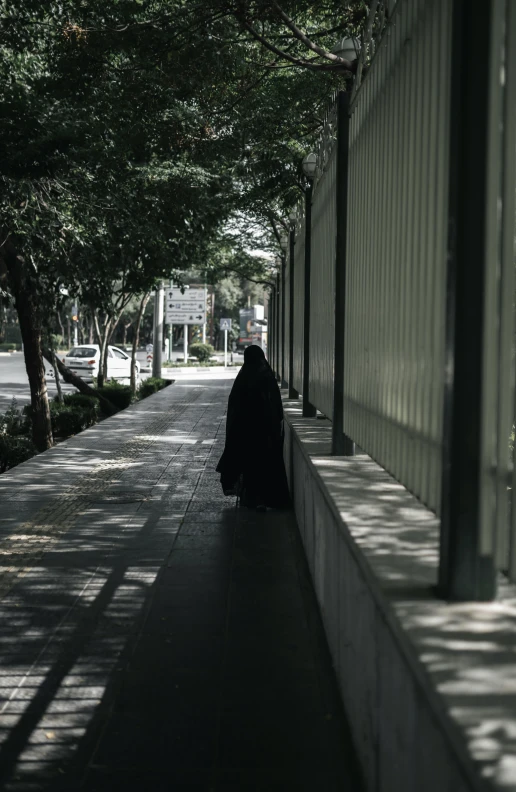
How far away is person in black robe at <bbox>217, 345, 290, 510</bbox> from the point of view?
8.91 metres

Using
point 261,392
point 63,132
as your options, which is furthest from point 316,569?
point 63,132

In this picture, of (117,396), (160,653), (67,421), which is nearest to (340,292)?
(160,653)

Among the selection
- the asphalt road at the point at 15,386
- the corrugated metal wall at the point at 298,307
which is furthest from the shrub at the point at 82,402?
the corrugated metal wall at the point at 298,307

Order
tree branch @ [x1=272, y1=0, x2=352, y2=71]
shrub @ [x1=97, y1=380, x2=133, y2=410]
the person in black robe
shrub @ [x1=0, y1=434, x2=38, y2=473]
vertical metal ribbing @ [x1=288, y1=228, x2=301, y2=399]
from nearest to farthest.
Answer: the person in black robe
tree branch @ [x1=272, y1=0, x2=352, y2=71]
vertical metal ribbing @ [x1=288, y1=228, x2=301, y2=399]
shrub @ [x1=0, y1=434, x2=38, y2=473]
shrub @ [x1=97, y1=380, x2=133, y2=410]

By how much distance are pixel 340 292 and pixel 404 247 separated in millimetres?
2349

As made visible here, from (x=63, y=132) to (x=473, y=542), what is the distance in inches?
375

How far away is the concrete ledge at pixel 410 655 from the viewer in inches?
81.8

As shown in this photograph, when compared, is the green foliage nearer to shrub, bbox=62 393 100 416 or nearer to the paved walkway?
shrub, bbox=62 393 100 416

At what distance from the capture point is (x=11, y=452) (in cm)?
1439

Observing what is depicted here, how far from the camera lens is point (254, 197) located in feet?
62.8

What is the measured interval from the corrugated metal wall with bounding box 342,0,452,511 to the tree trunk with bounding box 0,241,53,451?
1127 cm

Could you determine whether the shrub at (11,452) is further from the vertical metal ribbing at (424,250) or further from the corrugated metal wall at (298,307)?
the vertical metal ribbing at (424,250)

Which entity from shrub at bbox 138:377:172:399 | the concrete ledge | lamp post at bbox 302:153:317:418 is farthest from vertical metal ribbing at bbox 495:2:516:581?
shrub at bbox 138:377:172:399

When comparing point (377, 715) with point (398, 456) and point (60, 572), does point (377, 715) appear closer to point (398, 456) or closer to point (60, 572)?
point (398, 456)
